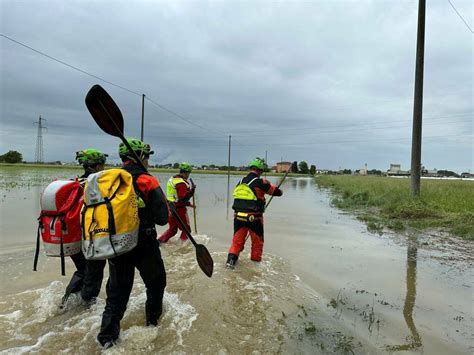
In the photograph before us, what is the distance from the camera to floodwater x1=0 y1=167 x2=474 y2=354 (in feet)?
11.5

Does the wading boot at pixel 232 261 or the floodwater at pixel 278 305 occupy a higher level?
the wading boot at pixel 232 261

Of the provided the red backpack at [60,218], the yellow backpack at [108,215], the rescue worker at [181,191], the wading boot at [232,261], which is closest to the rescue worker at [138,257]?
the yellow backpack at [108,215]

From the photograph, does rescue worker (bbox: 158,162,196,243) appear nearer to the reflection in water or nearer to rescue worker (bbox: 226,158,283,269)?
rescue worker (bbox: 226,158,283,269)

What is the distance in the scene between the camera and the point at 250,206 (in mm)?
6141

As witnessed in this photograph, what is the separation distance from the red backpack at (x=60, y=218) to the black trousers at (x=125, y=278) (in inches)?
28.2

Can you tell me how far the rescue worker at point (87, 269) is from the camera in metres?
4.09

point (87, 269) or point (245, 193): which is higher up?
point (245, 193)

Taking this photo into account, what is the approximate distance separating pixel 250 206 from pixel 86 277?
3.02m

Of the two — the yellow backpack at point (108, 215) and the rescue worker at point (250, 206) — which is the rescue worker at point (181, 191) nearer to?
the rescue worker at point (250, 206)

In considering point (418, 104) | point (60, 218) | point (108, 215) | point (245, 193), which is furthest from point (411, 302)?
point (418, 104)

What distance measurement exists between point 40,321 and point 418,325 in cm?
454

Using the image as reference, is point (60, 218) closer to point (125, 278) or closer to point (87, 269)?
point (87, 269)

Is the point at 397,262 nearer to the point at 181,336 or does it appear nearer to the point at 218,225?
the point at 181,336

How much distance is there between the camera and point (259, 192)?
6.19 metres
